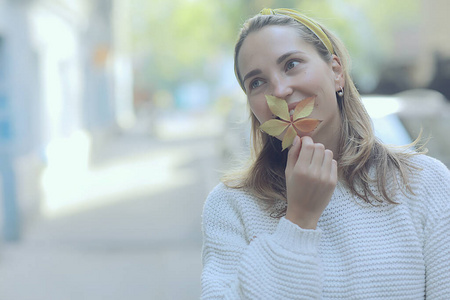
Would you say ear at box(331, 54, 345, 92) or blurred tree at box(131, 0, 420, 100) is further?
blurred tree at box(131, 0, 420, 100)

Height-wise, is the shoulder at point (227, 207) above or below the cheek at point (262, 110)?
below

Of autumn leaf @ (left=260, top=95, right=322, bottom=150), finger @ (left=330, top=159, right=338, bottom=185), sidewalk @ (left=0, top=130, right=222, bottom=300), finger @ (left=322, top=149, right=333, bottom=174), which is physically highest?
autumn leaf @ (left=260, top=95, right=322, bottom=150)

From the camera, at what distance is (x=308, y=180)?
58.9 inches

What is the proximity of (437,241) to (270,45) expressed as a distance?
71 centimetres

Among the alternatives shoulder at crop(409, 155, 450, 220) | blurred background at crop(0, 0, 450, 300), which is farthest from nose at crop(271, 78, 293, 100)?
blurred background at crop(0, 0, 450, 300)

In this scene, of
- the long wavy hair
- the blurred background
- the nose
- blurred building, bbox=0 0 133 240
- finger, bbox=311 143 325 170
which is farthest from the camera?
blurred building, bbox=0 0 133 240

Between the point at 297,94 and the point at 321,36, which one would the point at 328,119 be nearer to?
the point at 297,94

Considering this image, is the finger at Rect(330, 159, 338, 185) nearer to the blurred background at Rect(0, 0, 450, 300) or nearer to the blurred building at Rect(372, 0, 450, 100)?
the blurred background at Rect(0, 0, 450, 300)

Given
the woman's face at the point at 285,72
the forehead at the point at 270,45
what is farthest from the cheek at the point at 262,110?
the forehead at the point at 270,45

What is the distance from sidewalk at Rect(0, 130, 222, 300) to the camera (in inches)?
201

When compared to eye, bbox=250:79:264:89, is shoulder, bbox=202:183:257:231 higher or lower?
lower

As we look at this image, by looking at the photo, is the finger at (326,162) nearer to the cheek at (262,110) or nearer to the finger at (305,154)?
the finger at (305,154)

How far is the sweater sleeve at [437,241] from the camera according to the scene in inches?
60.5

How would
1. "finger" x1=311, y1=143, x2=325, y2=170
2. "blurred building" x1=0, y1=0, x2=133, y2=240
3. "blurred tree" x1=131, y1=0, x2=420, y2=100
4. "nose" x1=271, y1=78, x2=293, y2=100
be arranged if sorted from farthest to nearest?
"blurred tree" x1=131, y1=0, x2=420, y2=100 → "blurred building" x1=0, y1=0, x2=133, y2=240 → "nose" x1=271, y1=78, x2=293, y2=100 → "finger" x1=311, y1=143, x2=325, y2=170
